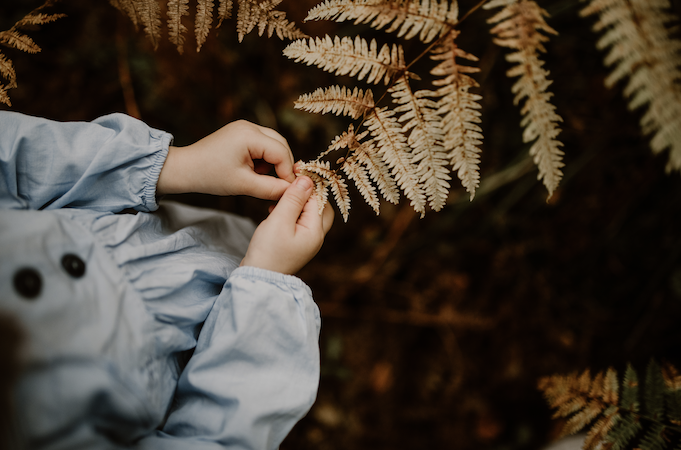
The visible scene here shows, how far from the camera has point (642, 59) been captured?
697 mm

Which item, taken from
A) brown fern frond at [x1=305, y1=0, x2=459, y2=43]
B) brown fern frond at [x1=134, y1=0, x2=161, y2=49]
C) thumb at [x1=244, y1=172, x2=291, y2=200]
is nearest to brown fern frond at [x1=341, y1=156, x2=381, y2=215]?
thumb at [x1=244, y1=172, x2=291, y2=200]

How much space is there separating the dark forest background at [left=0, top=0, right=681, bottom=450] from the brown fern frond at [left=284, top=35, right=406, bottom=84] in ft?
3.52

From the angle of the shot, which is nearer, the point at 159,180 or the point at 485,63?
the point at 159,180

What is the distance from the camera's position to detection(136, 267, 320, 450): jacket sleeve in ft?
3.05

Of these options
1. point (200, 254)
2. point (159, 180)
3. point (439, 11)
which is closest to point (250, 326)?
point (200, 254)

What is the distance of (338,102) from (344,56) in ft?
0.39

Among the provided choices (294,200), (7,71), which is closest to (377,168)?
(294,200)

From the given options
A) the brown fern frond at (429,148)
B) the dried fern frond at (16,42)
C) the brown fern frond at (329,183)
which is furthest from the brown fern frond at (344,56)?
the dried fern frond at (16,42)

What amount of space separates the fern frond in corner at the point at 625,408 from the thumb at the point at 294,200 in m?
1.21

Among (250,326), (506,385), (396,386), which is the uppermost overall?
(250,326)

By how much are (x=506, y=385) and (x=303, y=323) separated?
1.60 m

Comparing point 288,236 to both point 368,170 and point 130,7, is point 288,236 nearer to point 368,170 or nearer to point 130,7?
point 368,170

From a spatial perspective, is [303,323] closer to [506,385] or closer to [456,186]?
[456,186]

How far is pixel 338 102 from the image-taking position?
0.94 metres
